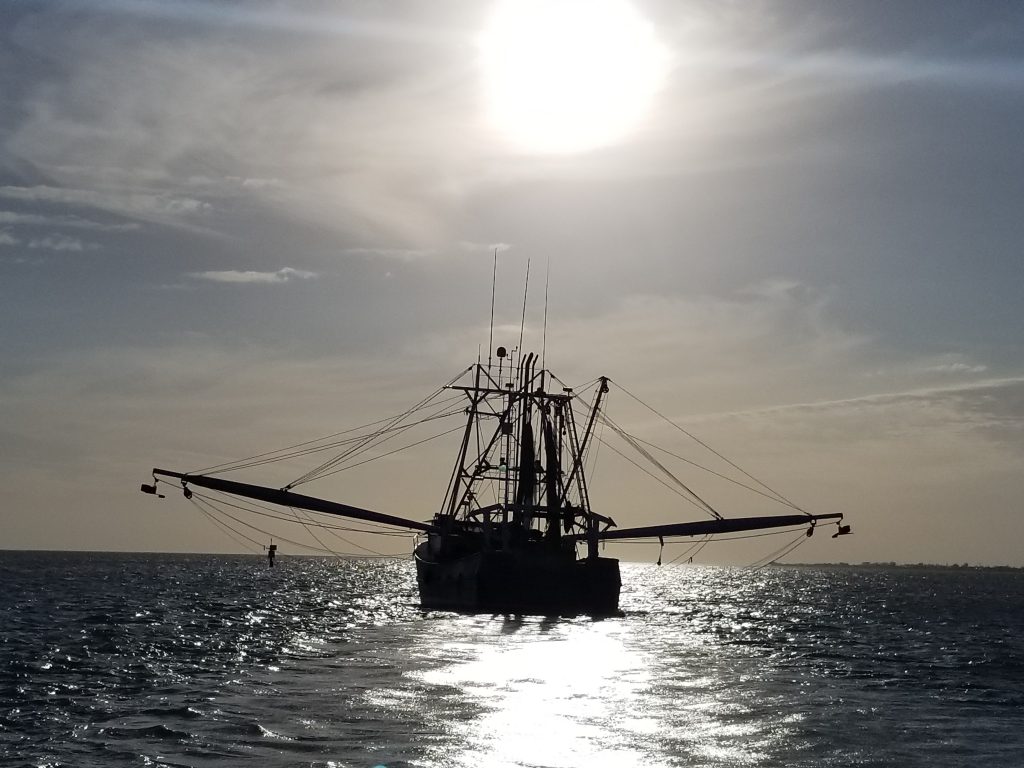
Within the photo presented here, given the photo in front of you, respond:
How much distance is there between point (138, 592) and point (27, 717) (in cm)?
8181

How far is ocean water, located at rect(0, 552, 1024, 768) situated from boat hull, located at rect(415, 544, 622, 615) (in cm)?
345

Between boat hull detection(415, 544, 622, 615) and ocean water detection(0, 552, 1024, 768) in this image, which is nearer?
ocean water detection(0, 552, 1024, 768)

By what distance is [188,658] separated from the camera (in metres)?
41.0

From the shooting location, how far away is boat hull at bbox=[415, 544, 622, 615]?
6750 centimetres

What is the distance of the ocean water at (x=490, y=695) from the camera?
23516 mm

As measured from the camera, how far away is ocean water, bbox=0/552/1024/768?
926 inches

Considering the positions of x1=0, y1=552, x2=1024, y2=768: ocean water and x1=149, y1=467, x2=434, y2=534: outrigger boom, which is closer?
x1=0, y1=552, x2=1024, y2=768: ocean water

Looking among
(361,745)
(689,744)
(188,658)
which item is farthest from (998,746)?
(188,658)

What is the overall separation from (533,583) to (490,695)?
120ft

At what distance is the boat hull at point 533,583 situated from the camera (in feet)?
221

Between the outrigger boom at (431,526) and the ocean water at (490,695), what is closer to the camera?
the ocean water at (490,695)

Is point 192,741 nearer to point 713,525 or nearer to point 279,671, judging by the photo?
point 279,671

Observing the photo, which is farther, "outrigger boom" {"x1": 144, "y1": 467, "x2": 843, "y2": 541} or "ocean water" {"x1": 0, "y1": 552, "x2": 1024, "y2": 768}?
"outrigger boom" {"x1": 144, "y1": 467, "x2": 843, "y2": 541}

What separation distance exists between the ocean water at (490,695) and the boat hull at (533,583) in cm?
345
